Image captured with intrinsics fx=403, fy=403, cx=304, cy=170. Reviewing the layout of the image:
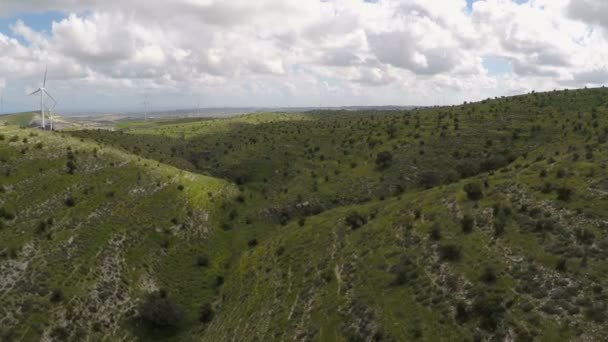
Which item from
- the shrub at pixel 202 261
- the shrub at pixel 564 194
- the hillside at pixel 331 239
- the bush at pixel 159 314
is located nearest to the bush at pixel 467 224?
the hillside at pixel 331 239

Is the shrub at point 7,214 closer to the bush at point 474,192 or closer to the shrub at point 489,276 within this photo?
the shrub at point 489,276

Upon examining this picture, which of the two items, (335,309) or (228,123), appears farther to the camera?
(228,123)

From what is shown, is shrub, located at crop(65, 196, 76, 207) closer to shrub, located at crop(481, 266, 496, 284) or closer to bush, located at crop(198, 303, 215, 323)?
bush, located at crop(198, 303, 215, 323)

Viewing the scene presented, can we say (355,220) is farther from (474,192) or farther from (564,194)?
(564,194)

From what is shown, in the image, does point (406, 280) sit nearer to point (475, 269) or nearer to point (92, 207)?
point (475, 269)

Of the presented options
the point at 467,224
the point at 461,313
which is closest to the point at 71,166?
the point at 467,224

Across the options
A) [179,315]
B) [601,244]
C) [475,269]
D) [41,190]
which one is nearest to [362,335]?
[475,269]

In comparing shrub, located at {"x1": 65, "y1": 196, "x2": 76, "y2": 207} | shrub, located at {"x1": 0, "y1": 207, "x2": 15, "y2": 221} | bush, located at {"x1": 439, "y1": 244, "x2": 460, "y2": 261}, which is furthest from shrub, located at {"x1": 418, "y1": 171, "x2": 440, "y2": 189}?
shrub, located at {"x1": 0, "y1": 207, "x2": 15, "y2": 221}
